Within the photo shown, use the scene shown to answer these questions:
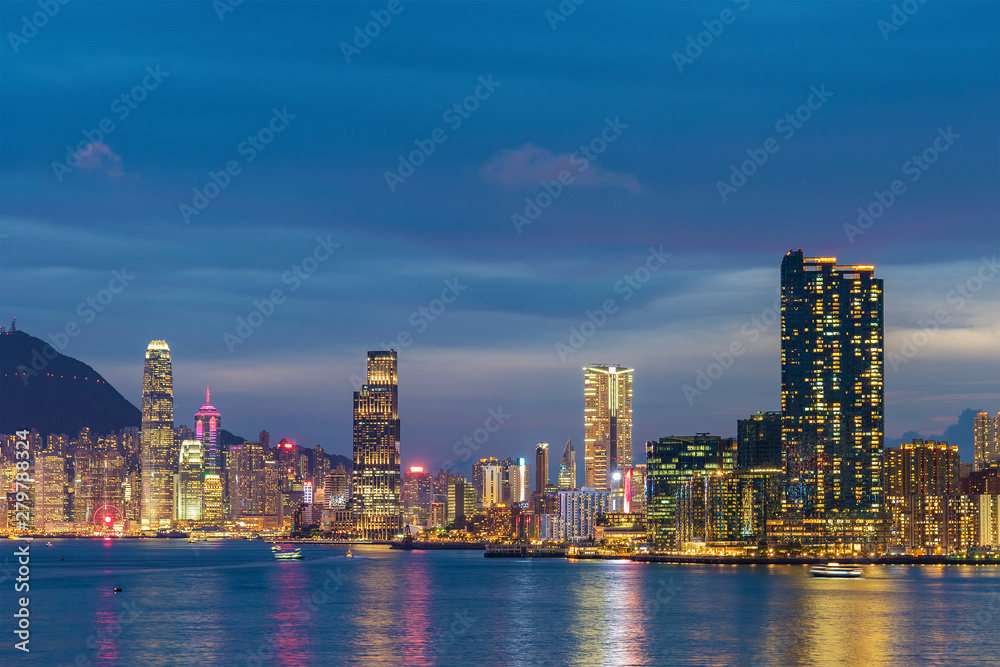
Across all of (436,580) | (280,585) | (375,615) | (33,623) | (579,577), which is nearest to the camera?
(33,623)

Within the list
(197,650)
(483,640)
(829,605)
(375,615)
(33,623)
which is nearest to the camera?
(197,650)

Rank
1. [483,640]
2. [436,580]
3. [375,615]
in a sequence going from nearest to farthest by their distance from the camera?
[483,640] → [375,615] → [436,580]

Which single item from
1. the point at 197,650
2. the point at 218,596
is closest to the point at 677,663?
the point at 197,650

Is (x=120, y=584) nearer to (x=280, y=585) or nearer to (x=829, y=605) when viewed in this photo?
(x=280, y=585)

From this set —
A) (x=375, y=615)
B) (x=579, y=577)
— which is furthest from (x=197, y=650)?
(x=579, y=577)

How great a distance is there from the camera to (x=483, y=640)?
96938 mm

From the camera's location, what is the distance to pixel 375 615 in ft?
384

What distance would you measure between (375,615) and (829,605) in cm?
4705

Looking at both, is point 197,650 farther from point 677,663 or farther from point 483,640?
point 677,663

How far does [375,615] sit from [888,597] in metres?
62.2

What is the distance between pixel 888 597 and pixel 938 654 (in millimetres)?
59231

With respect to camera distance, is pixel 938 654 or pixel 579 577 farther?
pixel 579 577

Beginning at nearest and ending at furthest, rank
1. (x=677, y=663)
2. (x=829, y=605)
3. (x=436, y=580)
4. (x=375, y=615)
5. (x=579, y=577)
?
(x=677, y=663)
(x=375, y=615)
(x=829, y=605)
(x=436, y=580)
(x=579, y=577)

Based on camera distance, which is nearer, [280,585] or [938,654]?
[938,654]
